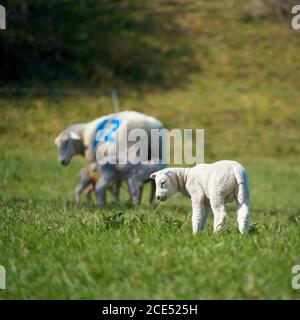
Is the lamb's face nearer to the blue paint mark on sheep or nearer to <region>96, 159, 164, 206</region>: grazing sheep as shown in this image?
<region>96, 159, 164, 206</region>: grazing sheep


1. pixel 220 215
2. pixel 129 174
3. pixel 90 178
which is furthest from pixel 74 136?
pixel 220 215

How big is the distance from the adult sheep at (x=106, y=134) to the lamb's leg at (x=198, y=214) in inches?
196

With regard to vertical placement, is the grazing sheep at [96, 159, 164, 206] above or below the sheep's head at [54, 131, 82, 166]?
below

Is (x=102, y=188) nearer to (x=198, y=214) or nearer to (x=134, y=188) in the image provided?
(x=134, y=188)

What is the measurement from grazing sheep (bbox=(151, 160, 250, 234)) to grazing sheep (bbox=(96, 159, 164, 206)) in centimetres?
384

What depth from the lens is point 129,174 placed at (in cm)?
1096

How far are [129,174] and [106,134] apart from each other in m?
1.27

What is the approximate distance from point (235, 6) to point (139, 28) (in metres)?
6.05

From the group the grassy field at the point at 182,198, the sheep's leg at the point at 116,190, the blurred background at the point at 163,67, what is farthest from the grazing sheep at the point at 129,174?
the blurred background at the point at 163,67

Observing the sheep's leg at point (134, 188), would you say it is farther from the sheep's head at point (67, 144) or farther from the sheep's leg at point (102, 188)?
the sheep's head at point (67, 144)

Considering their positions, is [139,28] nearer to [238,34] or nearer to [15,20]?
[238,34]

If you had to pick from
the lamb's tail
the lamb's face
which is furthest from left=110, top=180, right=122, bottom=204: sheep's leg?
the lamb's tail

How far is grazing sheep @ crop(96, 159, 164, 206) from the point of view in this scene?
426 inches

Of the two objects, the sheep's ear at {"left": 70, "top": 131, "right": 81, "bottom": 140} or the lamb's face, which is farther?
the sheep's ear at {"left": 70, "top": 131, "right": 81, "bottom": 140}
